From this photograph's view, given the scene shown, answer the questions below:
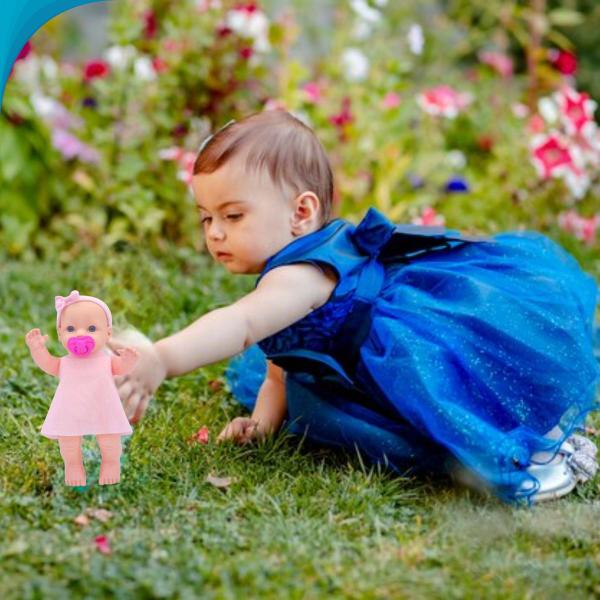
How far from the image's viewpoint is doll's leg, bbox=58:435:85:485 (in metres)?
2.13

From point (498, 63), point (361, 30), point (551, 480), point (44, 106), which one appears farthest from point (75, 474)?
point (498, 63)

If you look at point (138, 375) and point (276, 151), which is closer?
point (138, 375)

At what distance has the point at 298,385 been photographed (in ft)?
8.60

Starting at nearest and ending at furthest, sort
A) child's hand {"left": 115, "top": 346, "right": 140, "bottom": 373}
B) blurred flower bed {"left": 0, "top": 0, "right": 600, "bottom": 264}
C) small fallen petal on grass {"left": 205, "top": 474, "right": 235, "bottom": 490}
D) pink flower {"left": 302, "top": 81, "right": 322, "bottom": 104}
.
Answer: child's hand {"left": 115, "top": 346, "right": 140, "bottom": 373}
small fallen petal on grass {"left": 205, "top": 474, "right": 235, "bottom": 490}
blurred flower bed {"left": 0, "top": 0, "right": 600, "bottom": 264}
pink flower {"left": 302, "top": 81, "right": 322, "bottom": 104}

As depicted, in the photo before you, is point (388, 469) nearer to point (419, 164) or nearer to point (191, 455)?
point (191, 455)

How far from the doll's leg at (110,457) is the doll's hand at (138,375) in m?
0.09

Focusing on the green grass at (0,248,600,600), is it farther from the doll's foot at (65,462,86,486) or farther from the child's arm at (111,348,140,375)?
the child's arm at (111,348,140,375)

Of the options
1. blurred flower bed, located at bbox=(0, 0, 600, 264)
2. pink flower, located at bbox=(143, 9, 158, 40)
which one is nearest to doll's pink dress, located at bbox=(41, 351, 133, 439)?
blurred flower bed, located at bbox=(0, 0, 600, 264)

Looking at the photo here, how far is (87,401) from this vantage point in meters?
2.05

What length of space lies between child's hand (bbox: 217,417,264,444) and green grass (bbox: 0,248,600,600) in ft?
0.17

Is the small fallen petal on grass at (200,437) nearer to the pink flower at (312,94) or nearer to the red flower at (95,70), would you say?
the red flower at (95,70)

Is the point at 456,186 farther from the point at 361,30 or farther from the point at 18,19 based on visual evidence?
the point at 18,19

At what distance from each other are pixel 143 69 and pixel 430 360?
2.42 m

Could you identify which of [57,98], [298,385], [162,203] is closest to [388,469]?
[298,385]
